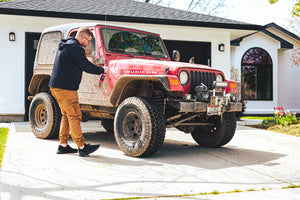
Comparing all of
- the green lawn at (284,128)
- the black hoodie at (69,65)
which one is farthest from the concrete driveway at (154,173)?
the green lawn at (284,128)

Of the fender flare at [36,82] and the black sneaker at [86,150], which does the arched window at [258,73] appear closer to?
the fender flare at [36,82]

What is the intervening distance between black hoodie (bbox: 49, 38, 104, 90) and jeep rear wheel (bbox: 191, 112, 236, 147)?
2.35 meters

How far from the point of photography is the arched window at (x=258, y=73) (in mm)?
17344

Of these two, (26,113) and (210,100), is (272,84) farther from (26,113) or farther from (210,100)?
(210,100)

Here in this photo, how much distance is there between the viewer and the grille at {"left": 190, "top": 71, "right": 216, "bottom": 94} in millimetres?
5309

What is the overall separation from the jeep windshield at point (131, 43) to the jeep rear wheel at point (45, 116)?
170cm

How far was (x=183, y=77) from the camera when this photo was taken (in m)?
5.20

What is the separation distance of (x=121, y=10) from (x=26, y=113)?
470 centimetres

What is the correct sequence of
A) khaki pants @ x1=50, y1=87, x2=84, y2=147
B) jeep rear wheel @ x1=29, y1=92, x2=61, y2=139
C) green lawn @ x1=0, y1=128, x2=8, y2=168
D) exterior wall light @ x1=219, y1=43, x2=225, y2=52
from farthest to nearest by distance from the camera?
exterior wall light @ x1=219, y1=43, x2=225, y2=52, jeep rear wheel @ x1=29, y1=92, x2=61, y2=139, green lawn @ x1=0, y1=128, x2=8, y2=168, khaki pants @ x1=50, y1=87, x2=84, y2=147

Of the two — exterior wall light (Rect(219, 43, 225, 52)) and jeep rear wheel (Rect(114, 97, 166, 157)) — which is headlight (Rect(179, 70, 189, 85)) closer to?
jeep rear wheel (Rect(114, 97, 166, 157))

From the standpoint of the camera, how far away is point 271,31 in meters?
18.3

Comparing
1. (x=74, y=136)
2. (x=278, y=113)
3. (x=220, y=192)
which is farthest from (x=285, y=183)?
(x=278, y=113)

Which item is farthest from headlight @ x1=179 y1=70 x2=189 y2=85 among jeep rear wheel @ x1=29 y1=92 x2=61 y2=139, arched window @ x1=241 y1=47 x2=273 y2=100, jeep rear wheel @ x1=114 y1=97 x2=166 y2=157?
arched window @ x1=241 y1=47 x2=273 y2=100

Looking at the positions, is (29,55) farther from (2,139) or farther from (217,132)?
(217,132)
